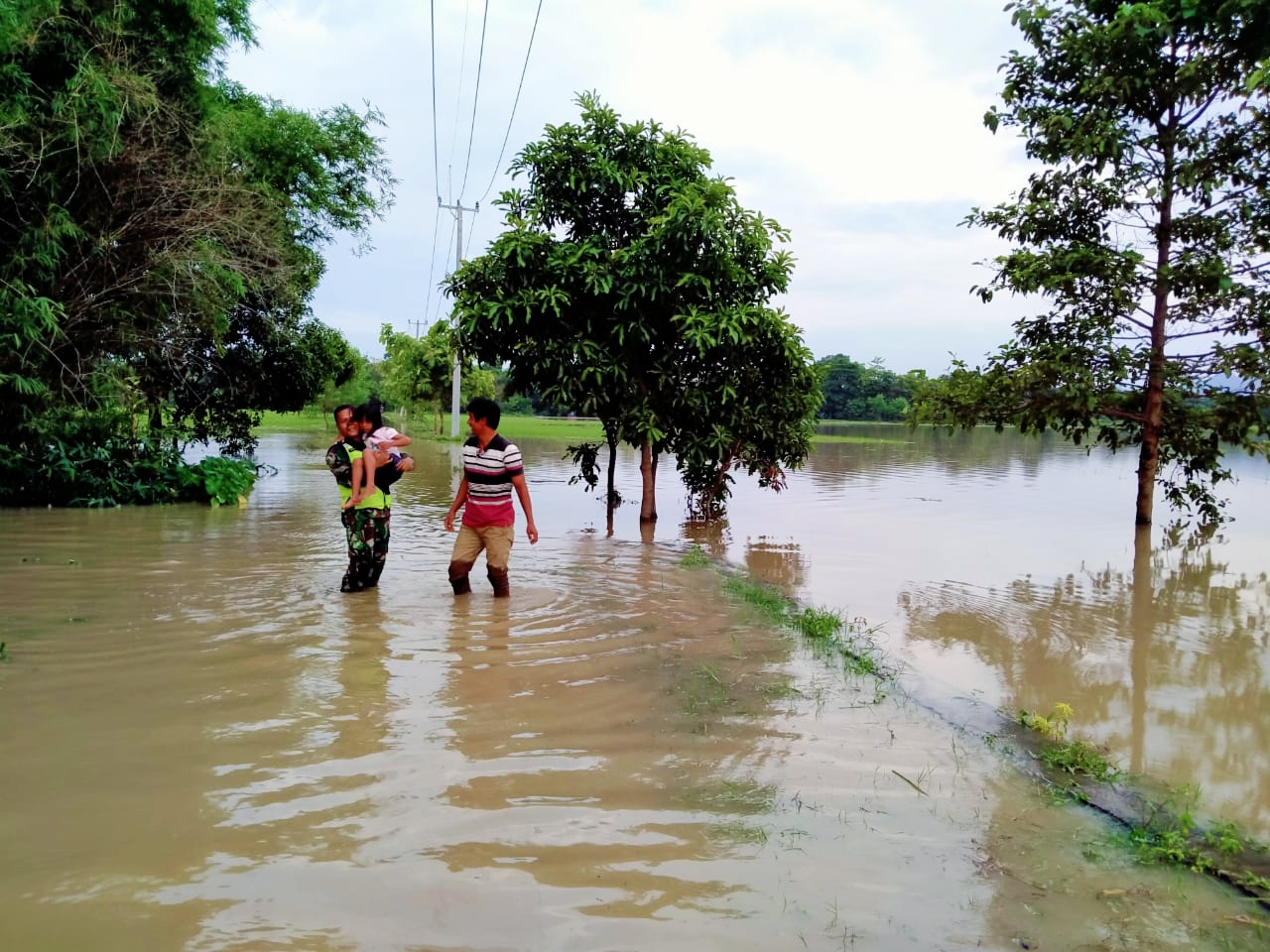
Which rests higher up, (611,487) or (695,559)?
(611,487)

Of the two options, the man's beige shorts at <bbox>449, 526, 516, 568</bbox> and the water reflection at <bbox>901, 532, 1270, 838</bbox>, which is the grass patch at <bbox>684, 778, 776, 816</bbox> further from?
the man's beige shorts at <bbox>449, 526, 516, 568</bbox>

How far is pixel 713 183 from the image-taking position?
11.2 meters

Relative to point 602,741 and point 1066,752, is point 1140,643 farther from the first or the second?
point 602,741

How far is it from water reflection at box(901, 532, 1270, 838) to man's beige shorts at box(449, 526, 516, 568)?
342 cm

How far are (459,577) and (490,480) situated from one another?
0.94 metres

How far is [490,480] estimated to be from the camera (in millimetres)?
7117

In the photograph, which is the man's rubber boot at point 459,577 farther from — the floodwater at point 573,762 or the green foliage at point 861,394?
the green foliage at point 861,394

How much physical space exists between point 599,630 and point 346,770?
9.24 ft

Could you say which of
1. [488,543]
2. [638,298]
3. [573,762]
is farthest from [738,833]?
[638,298]

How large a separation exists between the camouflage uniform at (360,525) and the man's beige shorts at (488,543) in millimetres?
638

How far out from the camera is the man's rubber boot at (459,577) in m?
7.41

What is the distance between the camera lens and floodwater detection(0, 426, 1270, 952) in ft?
9.49

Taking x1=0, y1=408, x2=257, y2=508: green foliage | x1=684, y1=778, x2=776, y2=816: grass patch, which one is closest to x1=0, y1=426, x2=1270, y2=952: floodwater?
x1=684, y1=778, x2=776, y2=816: grass patch

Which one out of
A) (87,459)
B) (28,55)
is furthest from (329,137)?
(28,55)
